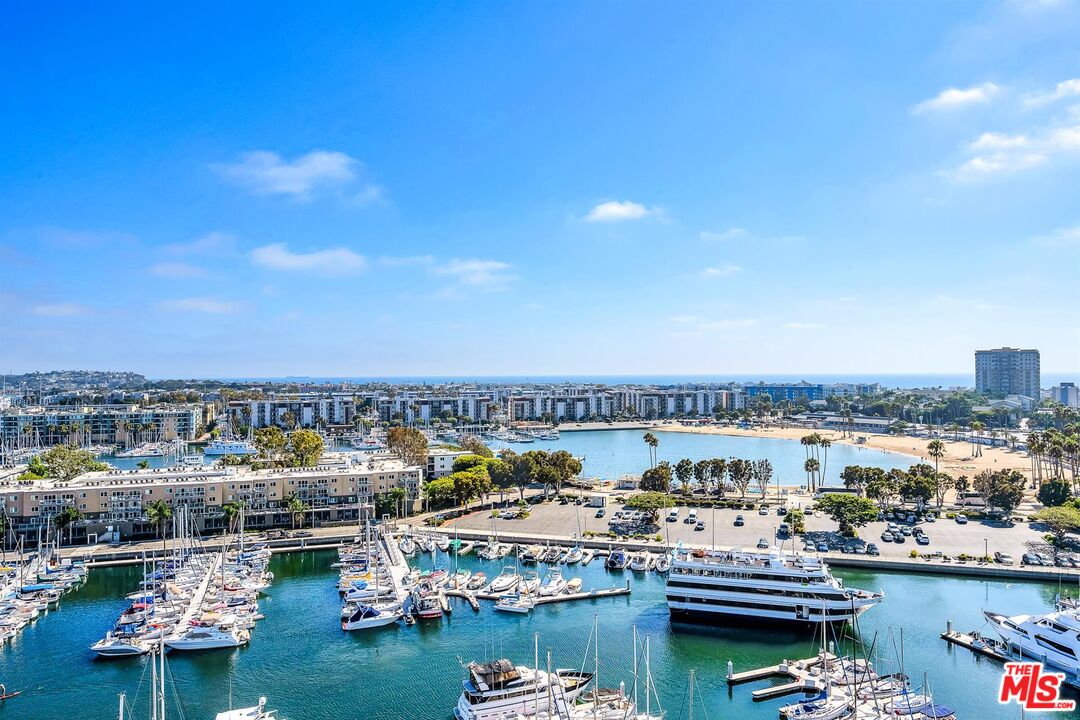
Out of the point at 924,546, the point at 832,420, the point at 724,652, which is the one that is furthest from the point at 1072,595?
the point at 832,420

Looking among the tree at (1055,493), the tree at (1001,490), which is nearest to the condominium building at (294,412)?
the tree at (1001,490)

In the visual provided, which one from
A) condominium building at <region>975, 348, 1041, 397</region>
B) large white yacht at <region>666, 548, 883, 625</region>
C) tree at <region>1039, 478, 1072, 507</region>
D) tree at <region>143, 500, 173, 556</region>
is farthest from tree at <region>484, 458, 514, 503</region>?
condominium building at <region>975, 348, 1041, 397</region>

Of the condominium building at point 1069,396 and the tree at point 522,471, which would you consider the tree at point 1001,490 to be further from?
the condominium building at point 1069,396

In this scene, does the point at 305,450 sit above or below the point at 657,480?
above

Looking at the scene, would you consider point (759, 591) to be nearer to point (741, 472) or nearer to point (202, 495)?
point (741, 472)

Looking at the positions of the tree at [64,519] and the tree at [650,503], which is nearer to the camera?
the tree at [64,519]

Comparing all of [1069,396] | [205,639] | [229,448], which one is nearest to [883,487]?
[205,639]
